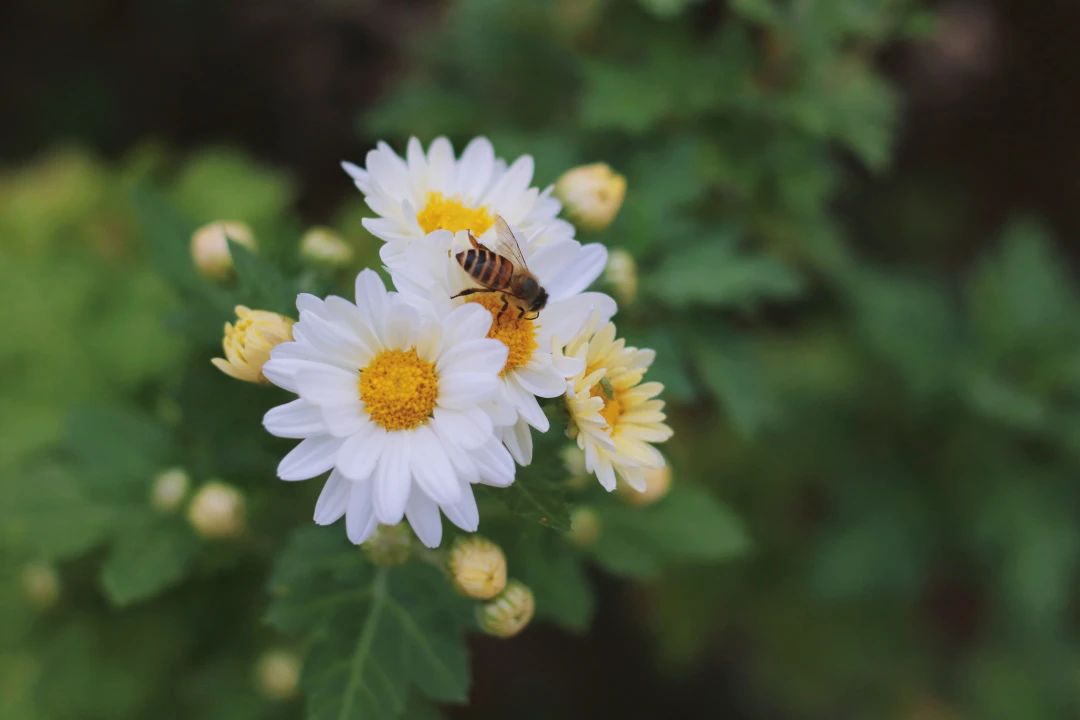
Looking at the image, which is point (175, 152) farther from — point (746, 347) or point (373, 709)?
point (373, 709)

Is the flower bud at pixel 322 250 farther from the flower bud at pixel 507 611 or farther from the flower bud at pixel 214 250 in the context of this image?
the flower bud at pixel 507 611

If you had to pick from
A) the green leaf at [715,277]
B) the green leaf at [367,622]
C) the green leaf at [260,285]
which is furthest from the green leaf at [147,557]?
the green leaf at [715,277]

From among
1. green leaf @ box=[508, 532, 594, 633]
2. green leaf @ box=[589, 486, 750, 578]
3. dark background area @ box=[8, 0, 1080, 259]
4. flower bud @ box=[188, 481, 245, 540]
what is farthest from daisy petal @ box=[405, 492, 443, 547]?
dark background area @ box=[8, 0, 1080, 259]

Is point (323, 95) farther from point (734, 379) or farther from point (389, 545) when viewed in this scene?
point (389, 545)

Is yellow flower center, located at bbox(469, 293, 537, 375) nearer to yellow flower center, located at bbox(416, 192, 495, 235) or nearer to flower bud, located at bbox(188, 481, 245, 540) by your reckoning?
yellow flower center, located at bbox(416, 192, 495, 235)

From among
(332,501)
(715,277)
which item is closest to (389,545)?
(332,501)
